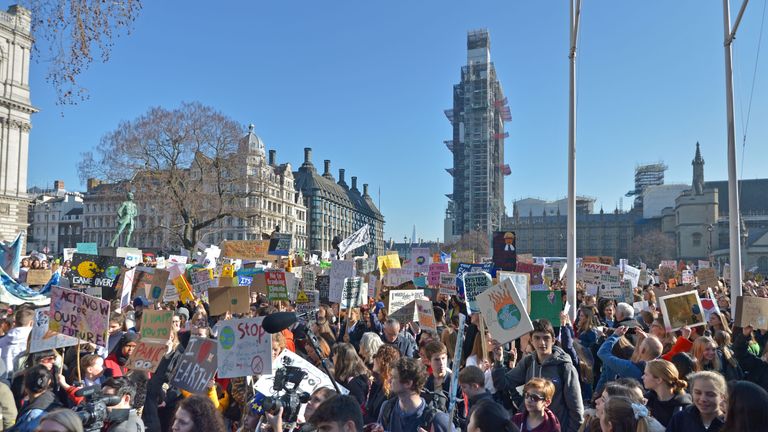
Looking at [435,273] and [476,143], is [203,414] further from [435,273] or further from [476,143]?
[476,143]

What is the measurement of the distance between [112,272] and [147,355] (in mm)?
6361

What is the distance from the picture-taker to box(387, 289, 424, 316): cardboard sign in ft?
31.0

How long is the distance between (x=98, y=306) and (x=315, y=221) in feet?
329

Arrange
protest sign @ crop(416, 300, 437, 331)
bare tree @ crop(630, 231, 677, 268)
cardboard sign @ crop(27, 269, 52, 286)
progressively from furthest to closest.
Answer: bare tree @ crop(630, 231, 677, 268), cardboard sign @ crop(27, 269, 52, 286), protest sign @ crop(416, 300, 437, 331)

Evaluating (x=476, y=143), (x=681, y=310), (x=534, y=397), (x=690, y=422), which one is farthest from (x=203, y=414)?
(x=476, y=143)

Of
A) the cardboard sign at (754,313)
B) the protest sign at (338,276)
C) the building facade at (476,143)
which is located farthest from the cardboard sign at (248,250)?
the building facade at (476,143)

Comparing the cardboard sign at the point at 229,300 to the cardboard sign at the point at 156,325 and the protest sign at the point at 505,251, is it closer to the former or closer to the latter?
the cardboard sign at the point at 156,325

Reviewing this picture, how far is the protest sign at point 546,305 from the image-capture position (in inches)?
293

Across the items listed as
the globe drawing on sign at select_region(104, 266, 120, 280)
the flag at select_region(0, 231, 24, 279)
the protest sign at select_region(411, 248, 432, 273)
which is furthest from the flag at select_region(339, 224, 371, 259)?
the flag at select_region(0, 231, 24, 279)

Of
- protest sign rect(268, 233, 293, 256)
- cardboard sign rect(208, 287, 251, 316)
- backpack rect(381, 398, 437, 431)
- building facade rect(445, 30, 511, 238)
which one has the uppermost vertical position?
building facade rect(445, 30, 511, 238)

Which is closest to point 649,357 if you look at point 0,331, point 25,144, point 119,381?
point 119,381

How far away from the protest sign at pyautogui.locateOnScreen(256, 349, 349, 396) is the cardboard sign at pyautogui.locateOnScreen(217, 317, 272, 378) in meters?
0.11

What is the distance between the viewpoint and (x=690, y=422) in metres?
3.85

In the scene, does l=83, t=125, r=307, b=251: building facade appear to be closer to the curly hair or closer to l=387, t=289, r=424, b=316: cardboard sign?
l=387, t=289, r=424, b=316: cardboard sign
